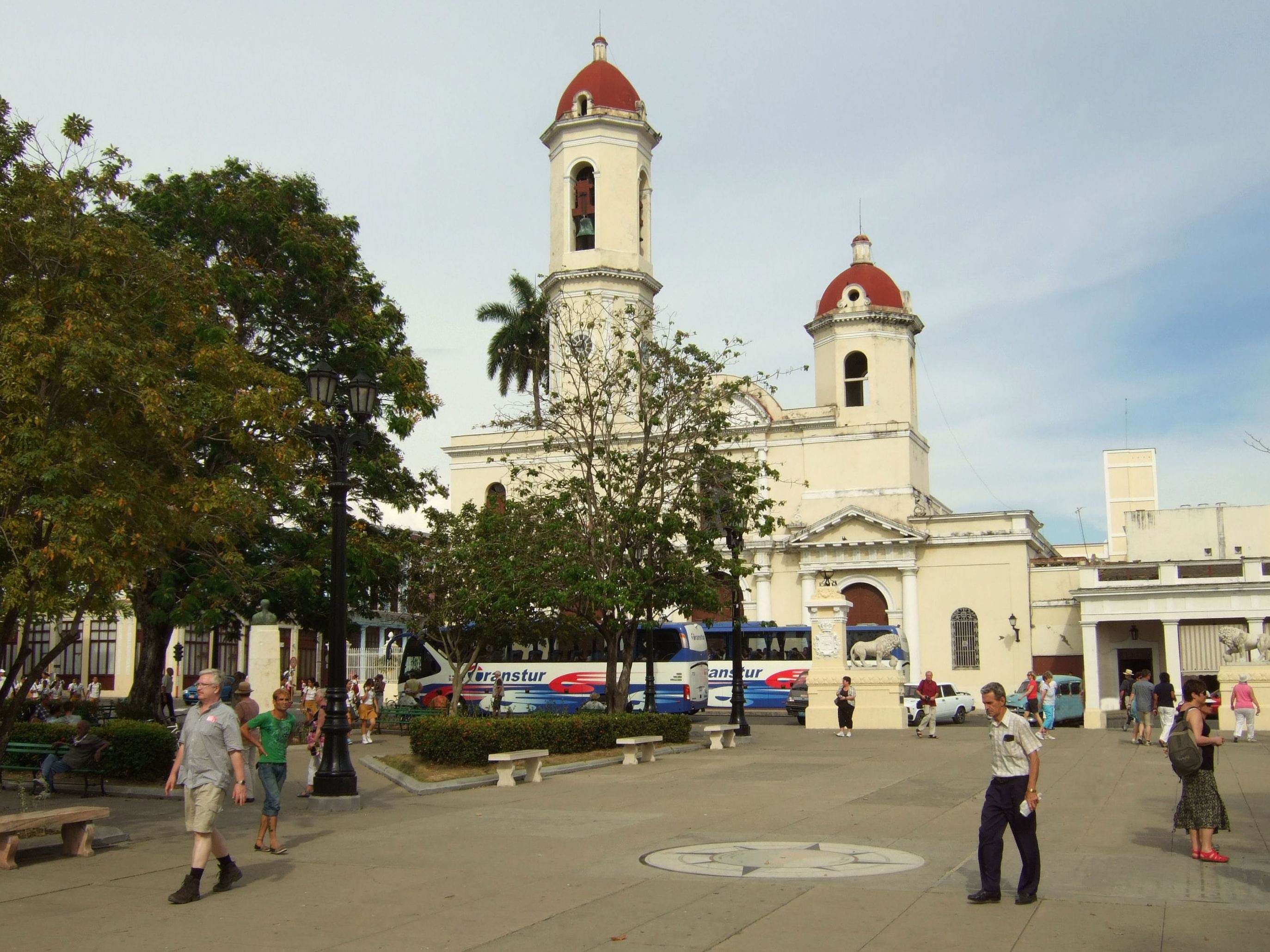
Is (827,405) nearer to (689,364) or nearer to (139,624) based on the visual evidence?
(689,364)

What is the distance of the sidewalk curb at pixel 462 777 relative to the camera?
1620cm

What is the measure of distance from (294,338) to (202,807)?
59.9 feet

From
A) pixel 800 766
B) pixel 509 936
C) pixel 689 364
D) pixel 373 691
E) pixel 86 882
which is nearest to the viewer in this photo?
pixel 509 936

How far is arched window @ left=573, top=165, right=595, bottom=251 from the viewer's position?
1839 inches

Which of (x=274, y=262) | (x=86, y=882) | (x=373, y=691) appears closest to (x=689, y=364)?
(x=274, y=262)

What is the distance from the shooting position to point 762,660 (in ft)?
133

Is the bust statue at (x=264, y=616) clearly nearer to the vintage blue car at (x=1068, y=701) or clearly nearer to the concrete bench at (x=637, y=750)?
the concrete bench at (x=637, y=750)

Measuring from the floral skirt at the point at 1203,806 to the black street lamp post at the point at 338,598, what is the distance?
8.83m

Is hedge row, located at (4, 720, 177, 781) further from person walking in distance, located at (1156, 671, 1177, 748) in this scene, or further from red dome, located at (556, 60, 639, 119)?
red dome, located at (556, 60, 639, 119)

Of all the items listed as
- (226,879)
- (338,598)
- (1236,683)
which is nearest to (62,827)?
(226,879)

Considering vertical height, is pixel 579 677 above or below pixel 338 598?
below

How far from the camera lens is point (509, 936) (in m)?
7.61

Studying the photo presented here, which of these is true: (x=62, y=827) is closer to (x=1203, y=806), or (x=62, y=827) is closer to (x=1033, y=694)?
(x=1203, y=806)

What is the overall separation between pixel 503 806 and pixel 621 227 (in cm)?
3465
